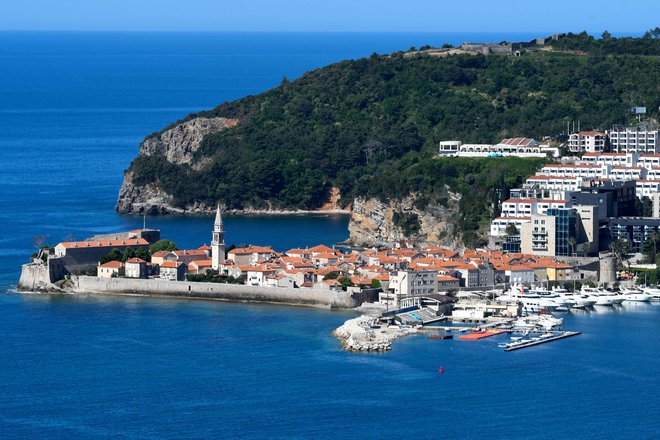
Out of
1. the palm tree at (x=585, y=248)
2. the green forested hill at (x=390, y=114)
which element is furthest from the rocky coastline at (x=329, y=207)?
the palm tree at (x=585, y=248)

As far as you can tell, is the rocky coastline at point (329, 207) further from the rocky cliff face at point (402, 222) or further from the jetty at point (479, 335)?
the jetty at point (479, 335)

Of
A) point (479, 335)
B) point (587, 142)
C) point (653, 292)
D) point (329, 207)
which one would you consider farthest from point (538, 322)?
point (329, 207)

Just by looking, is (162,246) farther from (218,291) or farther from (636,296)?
(636,296)

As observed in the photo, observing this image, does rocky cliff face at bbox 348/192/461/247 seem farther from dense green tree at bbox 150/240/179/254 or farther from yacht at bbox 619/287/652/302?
yacht at bbox 619/287/652/302

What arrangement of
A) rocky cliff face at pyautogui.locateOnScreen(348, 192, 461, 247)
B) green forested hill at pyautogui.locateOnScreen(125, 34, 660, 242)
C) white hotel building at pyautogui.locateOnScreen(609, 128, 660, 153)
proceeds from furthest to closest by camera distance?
green forested hill at pyautogui.locateOnScreen(125, 34, 660, 242), white hotel building at pyautogui.locateOnScreen(609, 128, 660, 153), rocky cliff face at pyautogui.locateOnScreen(348, 192, 461, 247)

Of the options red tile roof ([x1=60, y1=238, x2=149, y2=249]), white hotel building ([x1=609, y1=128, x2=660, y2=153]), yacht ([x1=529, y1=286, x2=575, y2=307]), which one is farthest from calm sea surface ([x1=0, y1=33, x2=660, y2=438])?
white hotel building ([x1=609, y1=128, x2=660, y2=153])

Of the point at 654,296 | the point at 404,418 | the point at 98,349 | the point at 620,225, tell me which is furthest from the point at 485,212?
the point at 404,418
